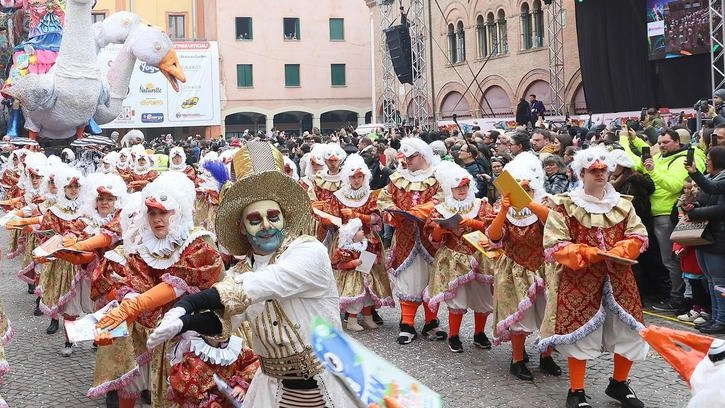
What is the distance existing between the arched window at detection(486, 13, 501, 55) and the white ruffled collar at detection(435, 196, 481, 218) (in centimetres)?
2273

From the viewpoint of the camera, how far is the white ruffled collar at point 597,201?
19.1 feet

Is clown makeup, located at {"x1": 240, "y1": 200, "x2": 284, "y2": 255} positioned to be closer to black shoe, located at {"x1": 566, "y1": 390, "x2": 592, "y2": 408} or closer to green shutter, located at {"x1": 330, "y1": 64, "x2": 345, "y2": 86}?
black shoe, located at {"x1": 566, "y1": 390, "x2": 592, "y2": 408}

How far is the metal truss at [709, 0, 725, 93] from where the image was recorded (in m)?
17.0

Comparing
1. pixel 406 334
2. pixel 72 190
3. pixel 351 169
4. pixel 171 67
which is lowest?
pixel 406 334

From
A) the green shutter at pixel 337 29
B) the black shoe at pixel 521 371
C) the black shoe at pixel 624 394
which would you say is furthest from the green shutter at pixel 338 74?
the black shoe at pixel 624 394

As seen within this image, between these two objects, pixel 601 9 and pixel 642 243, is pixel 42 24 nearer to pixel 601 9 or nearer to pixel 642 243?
pixel 601 9

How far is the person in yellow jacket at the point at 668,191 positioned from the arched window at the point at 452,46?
24.0m

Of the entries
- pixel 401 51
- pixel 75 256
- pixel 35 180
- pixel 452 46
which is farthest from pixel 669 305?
pixel 452 46

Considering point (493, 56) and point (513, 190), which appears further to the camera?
point (493, 56)

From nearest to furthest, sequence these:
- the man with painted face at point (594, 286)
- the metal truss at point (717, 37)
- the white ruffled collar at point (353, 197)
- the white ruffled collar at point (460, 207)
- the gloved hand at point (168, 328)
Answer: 1. the gloved hand at point (168, 328)
2. the man with painted face at point (594, 286)
3. the white ruffled collar at point (460, 207)
4. the white ruffled collar at point (353, 197)
5. the metal truss at point (717, 37)

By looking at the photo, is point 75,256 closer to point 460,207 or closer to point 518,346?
point 460,207

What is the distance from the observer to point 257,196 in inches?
147

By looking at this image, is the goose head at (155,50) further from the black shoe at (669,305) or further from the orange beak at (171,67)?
the black shoe at (669,305)

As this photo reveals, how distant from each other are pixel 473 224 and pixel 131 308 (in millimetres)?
4013
